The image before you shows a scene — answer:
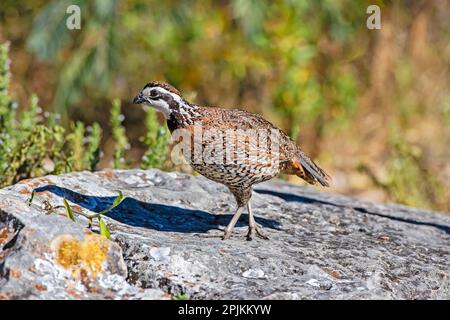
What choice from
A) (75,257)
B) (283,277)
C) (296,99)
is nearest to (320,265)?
(283,277)

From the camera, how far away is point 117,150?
6328 millimetres

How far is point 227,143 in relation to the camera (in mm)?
4789

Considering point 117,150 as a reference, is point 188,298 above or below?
below

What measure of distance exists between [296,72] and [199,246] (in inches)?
247

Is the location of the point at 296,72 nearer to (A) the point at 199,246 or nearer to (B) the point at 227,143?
(B) the point at 227,143

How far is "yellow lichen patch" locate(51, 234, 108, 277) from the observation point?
3.74 metres

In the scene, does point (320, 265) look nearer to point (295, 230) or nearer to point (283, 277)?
point (283, 277)

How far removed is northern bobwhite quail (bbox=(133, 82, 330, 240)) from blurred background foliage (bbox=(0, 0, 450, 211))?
3667 millimetres

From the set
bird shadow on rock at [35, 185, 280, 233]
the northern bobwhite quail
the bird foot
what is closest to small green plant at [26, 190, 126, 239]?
bird shadow on rock at [35, 185, 280, 233]

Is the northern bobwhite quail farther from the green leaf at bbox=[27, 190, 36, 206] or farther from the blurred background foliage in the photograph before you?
the blurred background foliage

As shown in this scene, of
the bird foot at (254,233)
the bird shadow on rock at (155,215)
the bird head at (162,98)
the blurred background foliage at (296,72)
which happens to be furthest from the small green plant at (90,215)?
the blurred background foliage at (296,72)

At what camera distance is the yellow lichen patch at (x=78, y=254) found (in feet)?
12.3

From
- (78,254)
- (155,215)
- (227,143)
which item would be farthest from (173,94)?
(78,254)
